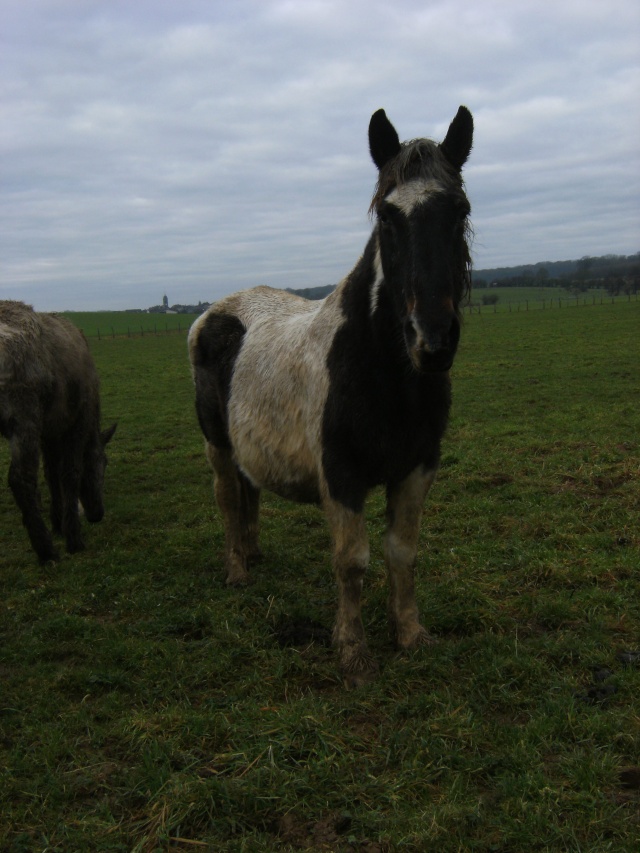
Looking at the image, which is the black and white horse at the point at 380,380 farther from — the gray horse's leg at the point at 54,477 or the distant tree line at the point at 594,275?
the distant tree line at the point at 594,275

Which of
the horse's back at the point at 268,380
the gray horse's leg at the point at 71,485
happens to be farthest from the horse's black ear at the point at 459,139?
the gray horse's leg at the point at 71,485

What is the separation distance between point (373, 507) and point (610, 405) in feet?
21.4

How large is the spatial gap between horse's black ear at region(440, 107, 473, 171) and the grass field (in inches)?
118

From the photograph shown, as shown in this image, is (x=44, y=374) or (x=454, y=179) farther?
(x=44, y=374)

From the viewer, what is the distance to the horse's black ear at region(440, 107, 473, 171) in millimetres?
3982

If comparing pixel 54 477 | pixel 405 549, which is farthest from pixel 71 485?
pixel 405 549

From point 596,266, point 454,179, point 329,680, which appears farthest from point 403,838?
point 596,266

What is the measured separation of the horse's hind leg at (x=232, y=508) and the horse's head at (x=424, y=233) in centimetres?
270

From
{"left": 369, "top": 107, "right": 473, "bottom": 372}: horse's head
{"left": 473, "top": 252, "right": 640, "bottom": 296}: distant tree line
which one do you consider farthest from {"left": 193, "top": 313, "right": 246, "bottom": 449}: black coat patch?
{"left": 473, "top": 252, "right": 640, "bottom": 296}: distant tree line

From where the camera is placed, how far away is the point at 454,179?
12.7 ft

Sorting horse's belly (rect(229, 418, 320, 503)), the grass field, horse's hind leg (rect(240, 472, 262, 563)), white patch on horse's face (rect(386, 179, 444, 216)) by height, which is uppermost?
white patch on horse's face (rect(386, 179, 444, 216))

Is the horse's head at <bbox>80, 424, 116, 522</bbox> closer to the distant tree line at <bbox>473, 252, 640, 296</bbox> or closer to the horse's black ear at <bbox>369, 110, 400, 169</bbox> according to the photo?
the horse's black ear at <bbox>369, 110, 400, 169</bbox>

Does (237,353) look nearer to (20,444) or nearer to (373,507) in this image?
(20,444)

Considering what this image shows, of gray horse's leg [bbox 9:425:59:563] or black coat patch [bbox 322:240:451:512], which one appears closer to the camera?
black coat patch [bbox 322:240:451:512]
